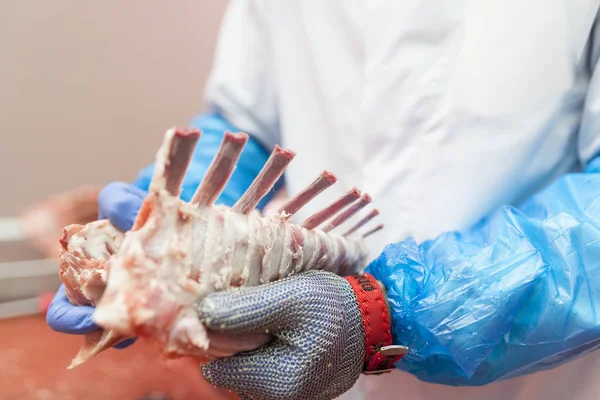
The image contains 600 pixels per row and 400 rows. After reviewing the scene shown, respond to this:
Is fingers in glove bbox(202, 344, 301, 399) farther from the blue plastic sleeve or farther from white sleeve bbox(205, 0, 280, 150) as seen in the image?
white sleeve bbox(205, 0, 280, 150)

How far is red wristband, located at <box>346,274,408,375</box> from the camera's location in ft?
1.51

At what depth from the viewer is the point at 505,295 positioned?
48cm

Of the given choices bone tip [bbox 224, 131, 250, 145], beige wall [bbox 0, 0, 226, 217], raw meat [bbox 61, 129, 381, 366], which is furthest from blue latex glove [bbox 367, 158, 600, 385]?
beige wall [bbox 0, 0, 226, 217]

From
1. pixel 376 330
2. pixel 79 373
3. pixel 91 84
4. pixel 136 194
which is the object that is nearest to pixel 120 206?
pixel 136 194

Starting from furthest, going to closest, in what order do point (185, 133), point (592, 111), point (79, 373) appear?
point (79, 373) → point (592, 111) → point (185, 133)

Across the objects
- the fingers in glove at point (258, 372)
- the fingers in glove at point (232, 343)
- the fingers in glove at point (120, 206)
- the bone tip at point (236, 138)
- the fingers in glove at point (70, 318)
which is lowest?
the fingers in glove at point (70, 318)

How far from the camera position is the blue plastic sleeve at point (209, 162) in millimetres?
749

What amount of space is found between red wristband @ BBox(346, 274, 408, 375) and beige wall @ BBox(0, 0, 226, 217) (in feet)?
3.69

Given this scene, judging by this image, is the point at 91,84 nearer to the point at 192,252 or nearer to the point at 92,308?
the point at 92,308

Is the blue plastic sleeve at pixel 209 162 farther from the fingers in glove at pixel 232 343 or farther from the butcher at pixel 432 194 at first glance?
the fingers in glove at pixel 232 343

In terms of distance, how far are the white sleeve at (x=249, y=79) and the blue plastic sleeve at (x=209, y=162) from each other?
0.03 meters

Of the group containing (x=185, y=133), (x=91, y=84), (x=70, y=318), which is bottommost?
(x=70, y=318)

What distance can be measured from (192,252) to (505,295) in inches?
12.5

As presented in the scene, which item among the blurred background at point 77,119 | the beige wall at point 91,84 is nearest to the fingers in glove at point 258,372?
the blurred background at point 77,119
